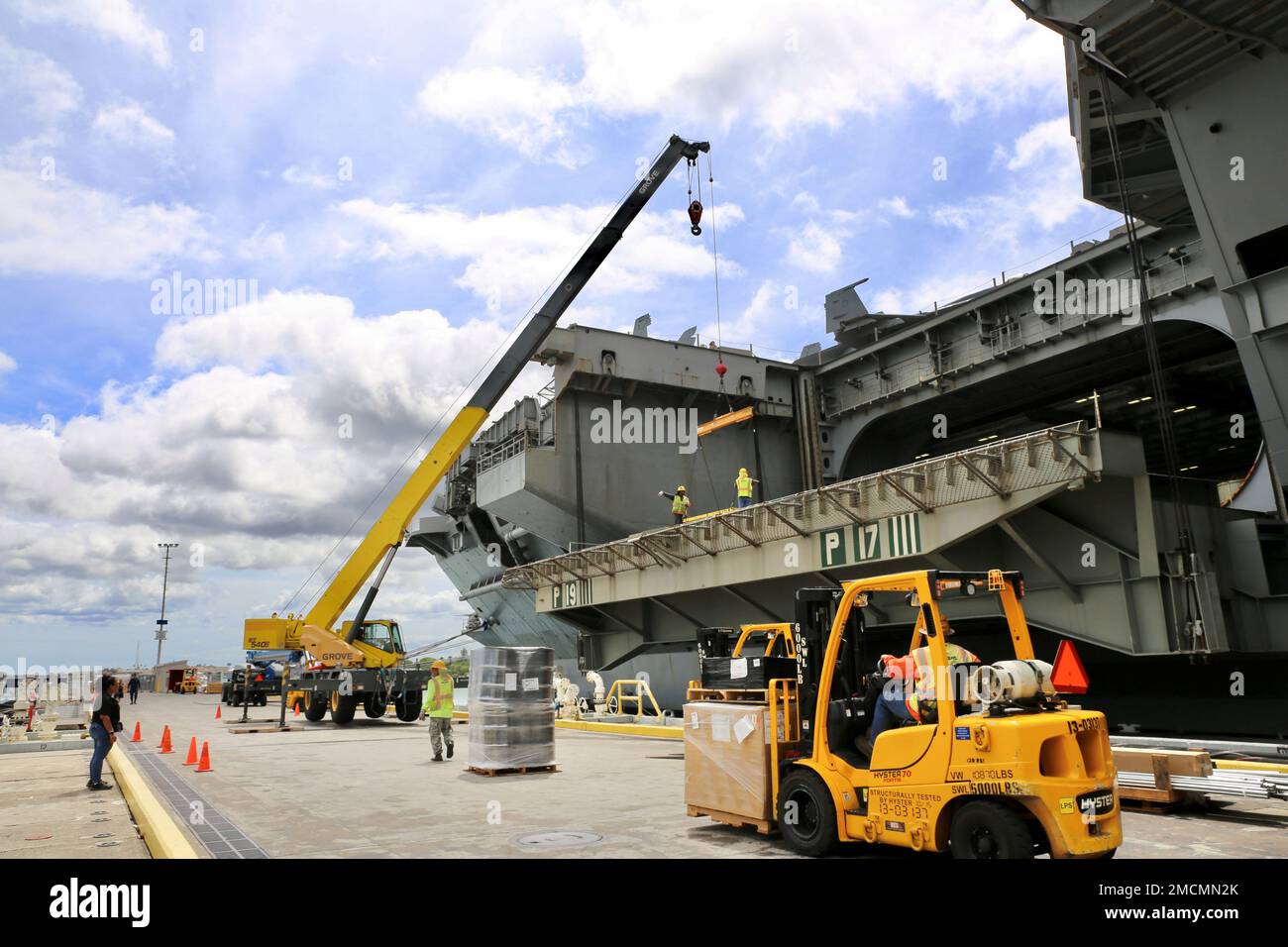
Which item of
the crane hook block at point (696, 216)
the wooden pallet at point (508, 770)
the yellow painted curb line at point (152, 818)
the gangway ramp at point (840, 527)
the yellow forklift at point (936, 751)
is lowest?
the wooden pallet at point (508, 770)

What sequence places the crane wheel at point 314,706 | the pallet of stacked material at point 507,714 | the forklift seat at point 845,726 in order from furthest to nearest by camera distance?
the crane wheel at point 314,706, the pallet of stacked material at point 507,714, the forklift seat at point 845,726

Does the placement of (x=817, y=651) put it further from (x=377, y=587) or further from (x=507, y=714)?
(x=377, y=587)

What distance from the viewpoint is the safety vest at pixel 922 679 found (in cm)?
600

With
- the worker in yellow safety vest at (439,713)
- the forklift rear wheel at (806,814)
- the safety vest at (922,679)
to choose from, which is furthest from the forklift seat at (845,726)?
the worker in yellow safety vest at (439,713)

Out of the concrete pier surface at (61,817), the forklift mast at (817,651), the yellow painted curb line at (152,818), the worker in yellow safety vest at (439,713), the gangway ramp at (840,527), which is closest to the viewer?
the yellow painted curb line at (152,818)

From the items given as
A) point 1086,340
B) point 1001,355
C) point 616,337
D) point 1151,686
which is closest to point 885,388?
point 1001,355

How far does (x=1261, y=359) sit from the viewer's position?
45.7 feet

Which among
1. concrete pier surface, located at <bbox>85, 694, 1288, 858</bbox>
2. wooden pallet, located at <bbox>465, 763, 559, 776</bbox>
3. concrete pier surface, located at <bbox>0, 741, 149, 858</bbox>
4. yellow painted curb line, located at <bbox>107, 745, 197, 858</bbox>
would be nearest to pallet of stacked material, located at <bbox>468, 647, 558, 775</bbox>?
wooden pallet, located at <bbox>465, 763, 559, 776</bbox>

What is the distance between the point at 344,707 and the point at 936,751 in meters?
21.9

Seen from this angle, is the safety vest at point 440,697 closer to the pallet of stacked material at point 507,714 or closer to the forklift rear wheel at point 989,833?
the pallet of stacked material at point 507,714

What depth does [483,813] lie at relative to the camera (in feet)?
29.3

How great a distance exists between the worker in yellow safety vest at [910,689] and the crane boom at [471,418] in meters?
19.4

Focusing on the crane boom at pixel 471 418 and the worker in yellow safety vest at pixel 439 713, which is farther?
the crane boom at pixel 471 418
